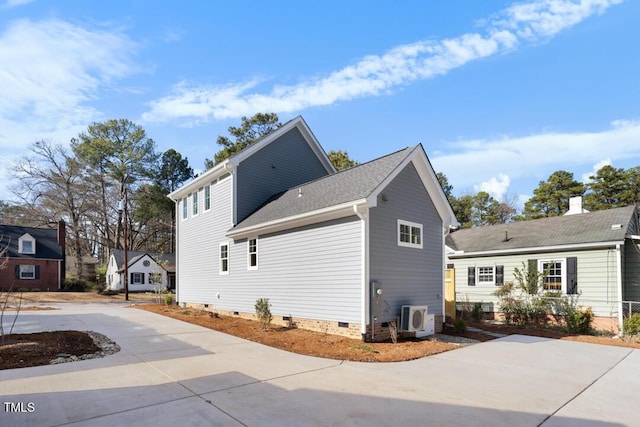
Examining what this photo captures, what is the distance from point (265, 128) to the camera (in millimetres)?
37562

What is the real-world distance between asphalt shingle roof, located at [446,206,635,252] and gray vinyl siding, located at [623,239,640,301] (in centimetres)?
71

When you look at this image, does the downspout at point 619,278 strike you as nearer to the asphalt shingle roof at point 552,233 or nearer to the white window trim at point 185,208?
the asphalt shingle roof at point 552,233

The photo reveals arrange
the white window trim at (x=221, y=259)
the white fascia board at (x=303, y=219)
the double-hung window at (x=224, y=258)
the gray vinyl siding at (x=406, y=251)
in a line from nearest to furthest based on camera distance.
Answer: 1. the white fascia board at (x=303, y=219)
2. the gray vinyl siding at (x=406, y=251)
3. the white window trim at (x=221, y=259)
4. the double-hung window at (x=224, y=258)

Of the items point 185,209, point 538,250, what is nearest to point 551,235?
point 538,250

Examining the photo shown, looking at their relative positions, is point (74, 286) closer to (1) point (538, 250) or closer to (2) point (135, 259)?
(2) point (135, 259)

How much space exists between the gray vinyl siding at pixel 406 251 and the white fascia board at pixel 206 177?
6787 millimetres

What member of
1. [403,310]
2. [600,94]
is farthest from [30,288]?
[600,94]

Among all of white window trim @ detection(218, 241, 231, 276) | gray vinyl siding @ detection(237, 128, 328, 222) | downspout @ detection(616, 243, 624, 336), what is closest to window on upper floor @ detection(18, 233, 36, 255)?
white window trim @ detection(218, 241, 231, 276)

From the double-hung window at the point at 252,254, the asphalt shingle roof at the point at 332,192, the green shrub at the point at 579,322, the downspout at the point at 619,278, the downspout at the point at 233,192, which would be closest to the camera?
the asphalt shingle roof at the point at 332,192

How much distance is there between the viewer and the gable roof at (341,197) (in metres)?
9.76

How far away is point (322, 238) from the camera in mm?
10484

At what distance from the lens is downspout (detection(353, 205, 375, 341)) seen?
9266mm

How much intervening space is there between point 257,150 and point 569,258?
13174 mm

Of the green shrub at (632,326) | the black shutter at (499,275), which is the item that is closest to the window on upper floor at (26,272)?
the black shutter at (499,275)
